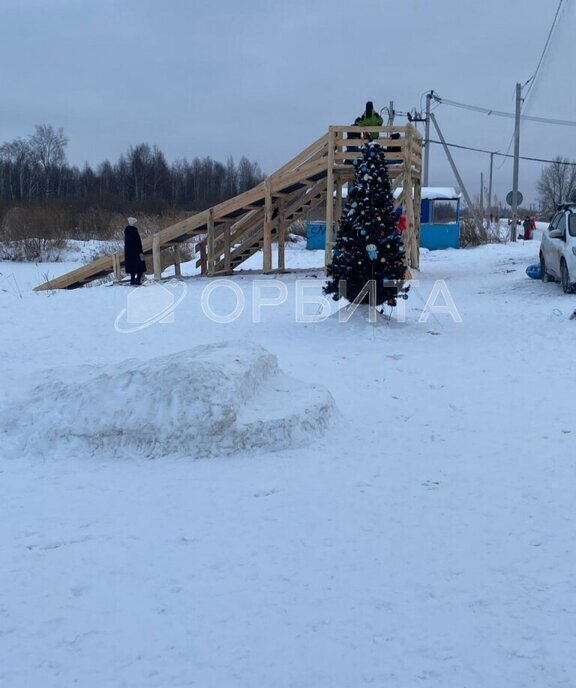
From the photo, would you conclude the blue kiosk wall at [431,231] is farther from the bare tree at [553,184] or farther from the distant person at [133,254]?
the bare tree at [553,184]

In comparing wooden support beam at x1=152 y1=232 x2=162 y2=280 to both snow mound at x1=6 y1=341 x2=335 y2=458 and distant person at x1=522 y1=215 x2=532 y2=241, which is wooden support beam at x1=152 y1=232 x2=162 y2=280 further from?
distant person at x1=522 y1=215 x2=532 y2=241

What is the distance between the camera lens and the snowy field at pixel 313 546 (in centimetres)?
293

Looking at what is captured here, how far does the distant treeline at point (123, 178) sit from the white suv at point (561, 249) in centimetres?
5979

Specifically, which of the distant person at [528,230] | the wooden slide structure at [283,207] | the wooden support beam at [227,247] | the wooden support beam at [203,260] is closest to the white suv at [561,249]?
the wooden slide structure at [283,207]

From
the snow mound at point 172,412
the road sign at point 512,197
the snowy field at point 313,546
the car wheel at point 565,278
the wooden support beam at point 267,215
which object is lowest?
the snowy field at point 313,546

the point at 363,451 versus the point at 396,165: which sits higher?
the point at 396,165

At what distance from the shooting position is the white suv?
1330 centimetres

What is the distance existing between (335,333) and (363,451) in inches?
192

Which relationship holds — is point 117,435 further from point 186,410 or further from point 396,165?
point 396,165

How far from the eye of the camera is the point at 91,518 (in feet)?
14.0

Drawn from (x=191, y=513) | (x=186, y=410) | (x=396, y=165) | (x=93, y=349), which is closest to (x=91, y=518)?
(x=191, y=513)

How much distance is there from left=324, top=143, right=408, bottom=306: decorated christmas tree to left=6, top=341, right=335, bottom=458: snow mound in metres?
4.64

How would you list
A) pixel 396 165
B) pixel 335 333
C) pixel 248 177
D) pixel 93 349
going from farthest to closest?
pixel 248 177, pixel 396 165, pixel 335 333, pixel 93 349

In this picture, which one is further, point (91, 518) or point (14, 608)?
point (91, 518)
